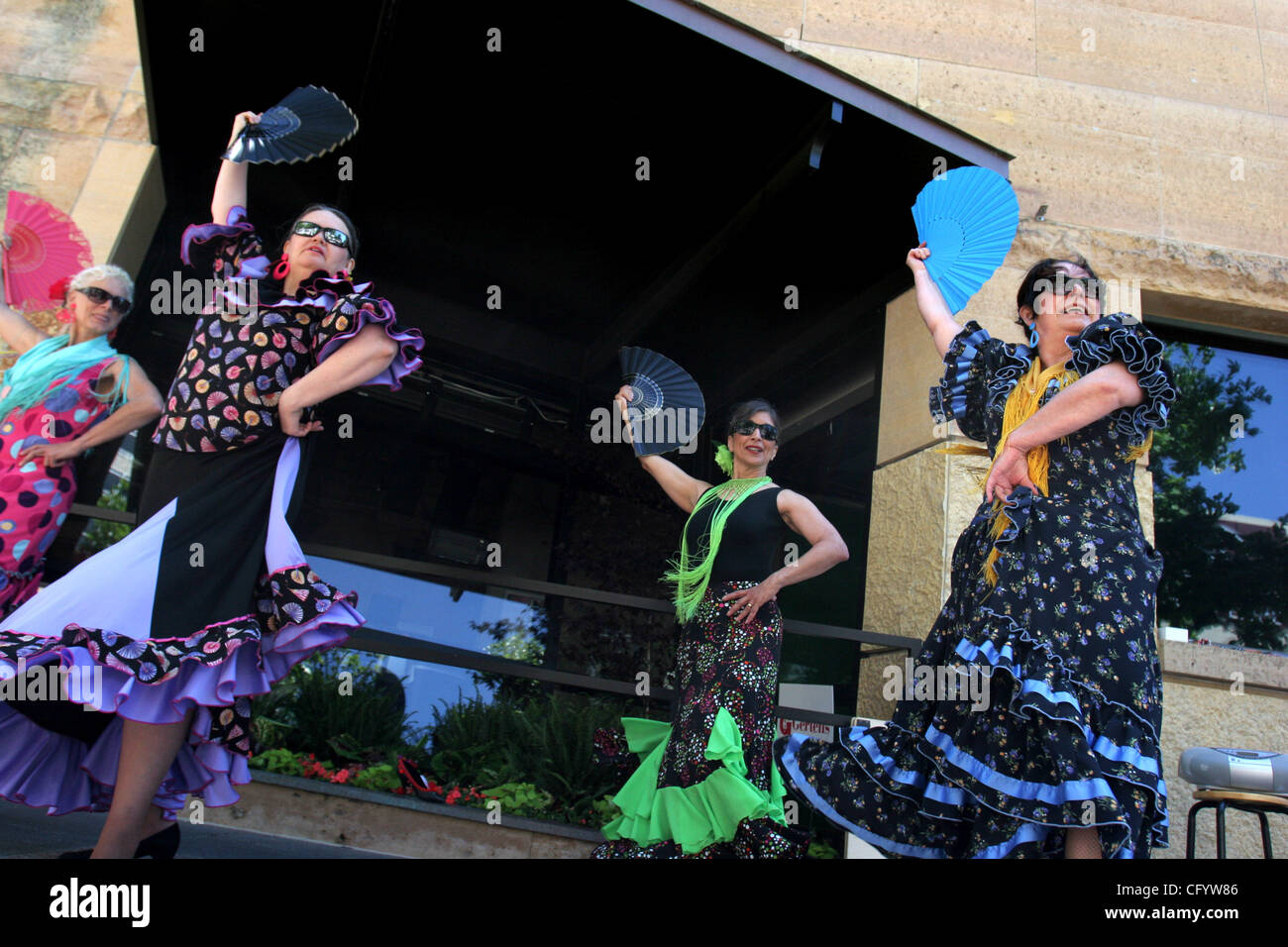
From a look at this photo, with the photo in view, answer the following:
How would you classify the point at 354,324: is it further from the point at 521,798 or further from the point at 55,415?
the point at 521,798

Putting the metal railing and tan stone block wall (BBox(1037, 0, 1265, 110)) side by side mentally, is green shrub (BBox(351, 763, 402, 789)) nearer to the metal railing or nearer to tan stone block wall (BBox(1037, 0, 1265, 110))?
the metal railing

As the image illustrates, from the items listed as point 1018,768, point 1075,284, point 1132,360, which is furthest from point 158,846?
point 1075,284

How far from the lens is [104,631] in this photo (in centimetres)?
223

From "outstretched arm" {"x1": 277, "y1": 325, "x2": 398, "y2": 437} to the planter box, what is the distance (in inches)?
82.3

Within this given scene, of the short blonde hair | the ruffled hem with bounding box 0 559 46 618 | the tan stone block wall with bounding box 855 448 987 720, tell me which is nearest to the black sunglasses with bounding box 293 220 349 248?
the short blonde hair

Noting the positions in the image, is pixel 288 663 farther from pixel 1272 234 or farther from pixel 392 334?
pixel 1272 234

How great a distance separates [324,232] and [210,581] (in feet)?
3.61

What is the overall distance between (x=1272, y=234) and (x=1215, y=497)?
1.59 metres

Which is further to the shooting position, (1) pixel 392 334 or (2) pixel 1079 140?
(2) pixel 1079 140

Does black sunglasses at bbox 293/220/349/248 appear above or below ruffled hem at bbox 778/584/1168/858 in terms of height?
above

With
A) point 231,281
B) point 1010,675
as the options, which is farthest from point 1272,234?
point 231,281

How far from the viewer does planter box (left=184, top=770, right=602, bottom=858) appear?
3.90 metres

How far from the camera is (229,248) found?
279 centimetres

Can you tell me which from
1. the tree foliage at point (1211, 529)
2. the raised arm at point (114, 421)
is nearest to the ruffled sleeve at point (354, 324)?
the raised arm at point (114, 421)
